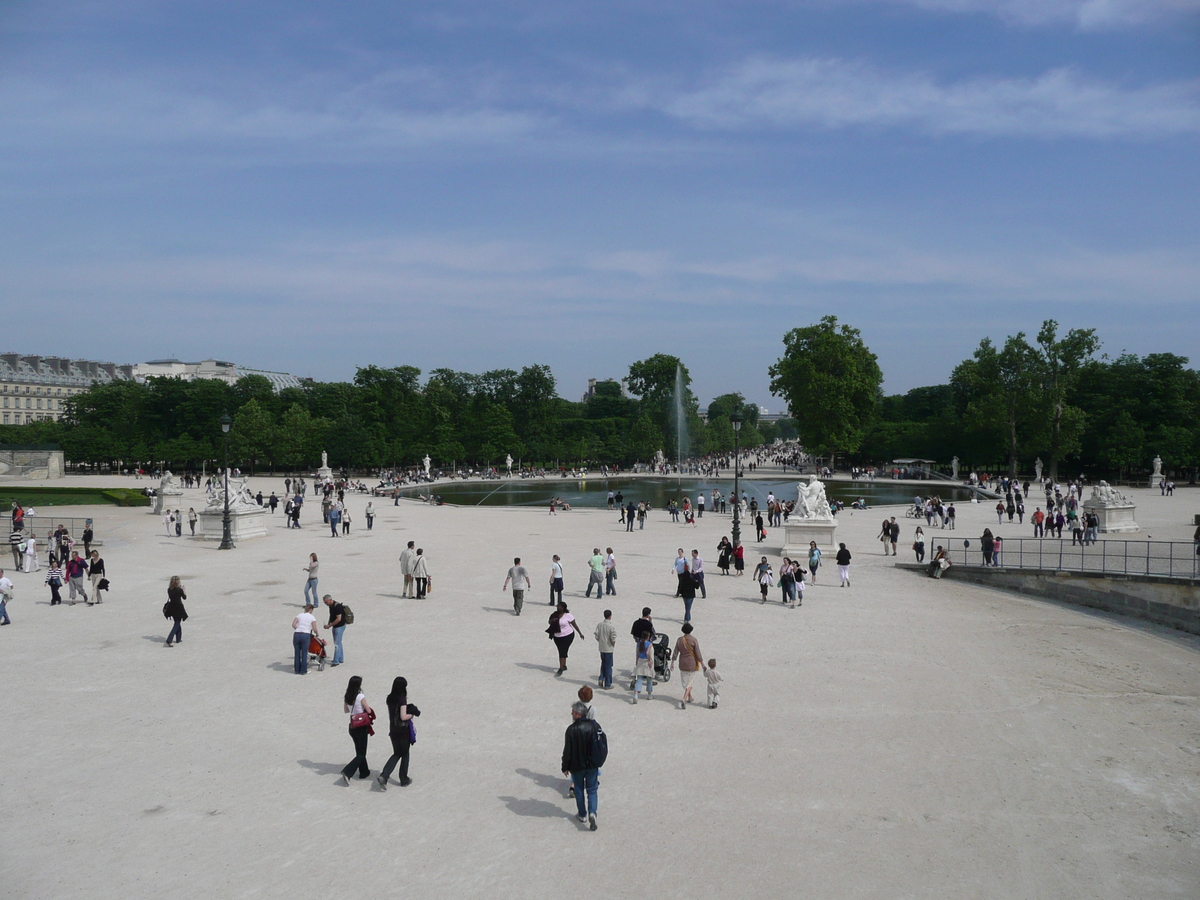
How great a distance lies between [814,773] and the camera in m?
9.93

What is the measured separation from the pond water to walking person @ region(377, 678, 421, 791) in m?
44.7

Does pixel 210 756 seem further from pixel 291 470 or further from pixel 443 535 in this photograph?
pixel 291 470

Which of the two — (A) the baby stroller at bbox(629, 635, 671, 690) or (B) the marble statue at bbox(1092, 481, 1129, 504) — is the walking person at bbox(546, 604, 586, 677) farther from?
(B) the marble statue at bbox(1092, 481, 1129, 504)

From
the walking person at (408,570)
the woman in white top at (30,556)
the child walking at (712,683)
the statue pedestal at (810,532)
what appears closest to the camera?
the child walking at (712,683)

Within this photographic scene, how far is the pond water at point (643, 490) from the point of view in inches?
2293

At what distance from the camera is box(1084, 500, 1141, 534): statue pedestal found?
3481 centimetres

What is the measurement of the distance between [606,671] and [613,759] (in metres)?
2.75

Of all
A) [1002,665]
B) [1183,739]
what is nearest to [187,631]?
[1002,665]

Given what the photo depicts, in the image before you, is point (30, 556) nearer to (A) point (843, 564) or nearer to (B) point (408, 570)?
(B) point (408, 570)

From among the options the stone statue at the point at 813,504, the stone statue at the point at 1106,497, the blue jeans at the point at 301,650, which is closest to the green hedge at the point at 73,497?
the stone statue at the point at 813,504

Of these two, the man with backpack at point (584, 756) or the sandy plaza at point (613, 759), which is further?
the man with backpack at point (584, 756)

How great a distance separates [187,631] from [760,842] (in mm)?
12926

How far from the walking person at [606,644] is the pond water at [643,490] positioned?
40.9 meters

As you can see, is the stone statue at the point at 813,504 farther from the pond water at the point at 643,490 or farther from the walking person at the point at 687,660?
the pond water at the point at 643,490
